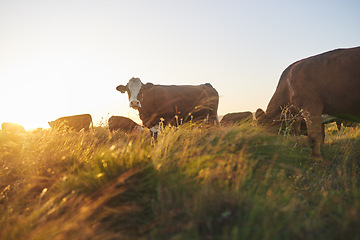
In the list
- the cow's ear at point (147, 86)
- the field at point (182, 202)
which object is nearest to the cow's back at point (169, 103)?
the cow's ear at point (147, 86)

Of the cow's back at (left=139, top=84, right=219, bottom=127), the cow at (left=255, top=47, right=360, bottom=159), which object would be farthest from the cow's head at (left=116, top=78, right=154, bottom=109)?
the cow at (left=255, top=47, right=360, bottom=159)

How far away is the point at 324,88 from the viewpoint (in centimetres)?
463

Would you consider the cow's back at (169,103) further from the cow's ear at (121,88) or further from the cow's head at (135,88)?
the cow's ear at (121,88)

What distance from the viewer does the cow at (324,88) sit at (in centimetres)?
443

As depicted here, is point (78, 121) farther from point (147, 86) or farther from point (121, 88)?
point (147, 86)

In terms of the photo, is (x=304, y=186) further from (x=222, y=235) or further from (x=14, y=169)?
(x=14, y=169)

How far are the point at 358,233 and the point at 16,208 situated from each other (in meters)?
3.34

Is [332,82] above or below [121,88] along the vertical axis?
below

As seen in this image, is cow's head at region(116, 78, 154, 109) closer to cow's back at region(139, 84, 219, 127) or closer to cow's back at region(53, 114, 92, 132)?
cow's back at region(139, 84, 219, 127)

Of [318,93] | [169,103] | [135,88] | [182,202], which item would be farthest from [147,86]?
[182,202]

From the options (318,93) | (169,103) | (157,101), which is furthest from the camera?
(169,103)

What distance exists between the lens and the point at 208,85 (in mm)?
11336

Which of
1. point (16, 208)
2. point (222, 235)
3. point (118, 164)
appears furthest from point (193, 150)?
point (16, 208)

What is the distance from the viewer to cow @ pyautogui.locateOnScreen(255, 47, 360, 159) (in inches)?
175
